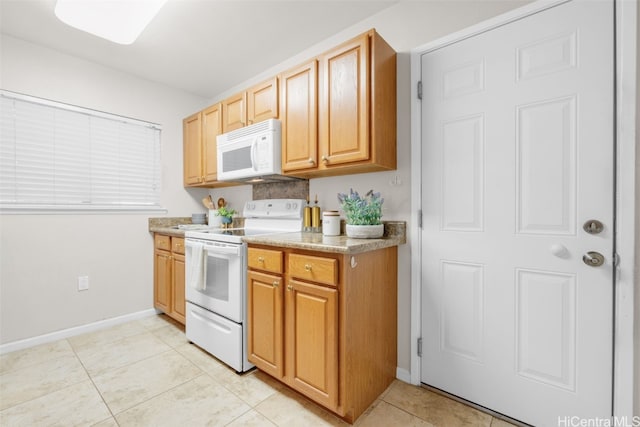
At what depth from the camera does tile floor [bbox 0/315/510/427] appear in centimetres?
149

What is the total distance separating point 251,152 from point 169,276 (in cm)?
152

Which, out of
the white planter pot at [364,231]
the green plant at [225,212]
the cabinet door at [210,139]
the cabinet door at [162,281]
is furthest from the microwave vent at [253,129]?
the cabinet door at [162,281]

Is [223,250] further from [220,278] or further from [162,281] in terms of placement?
[162,281]

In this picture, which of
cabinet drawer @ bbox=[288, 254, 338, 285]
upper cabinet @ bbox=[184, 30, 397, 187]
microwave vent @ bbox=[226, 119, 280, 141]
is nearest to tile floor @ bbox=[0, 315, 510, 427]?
cabinet drawer @ bbox=[288, 254, 338, 285]

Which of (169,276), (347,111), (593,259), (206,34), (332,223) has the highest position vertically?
(206,34)

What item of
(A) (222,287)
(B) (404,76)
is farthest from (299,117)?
(A) (222,287)

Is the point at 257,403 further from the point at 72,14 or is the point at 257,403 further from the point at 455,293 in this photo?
the point at 72,14

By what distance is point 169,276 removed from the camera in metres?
2.75

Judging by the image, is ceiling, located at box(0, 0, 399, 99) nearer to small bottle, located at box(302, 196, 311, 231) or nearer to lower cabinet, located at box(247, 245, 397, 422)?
small bottle, located at box(302, 196, 311, 231)

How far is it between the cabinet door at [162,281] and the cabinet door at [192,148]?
0.87m

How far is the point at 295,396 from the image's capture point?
168 cm

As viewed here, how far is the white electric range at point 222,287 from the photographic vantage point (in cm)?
188

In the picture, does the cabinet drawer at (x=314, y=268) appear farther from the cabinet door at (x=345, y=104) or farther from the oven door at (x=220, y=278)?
the cabinet door at (x=345, y=104)

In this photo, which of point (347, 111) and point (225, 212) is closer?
point (347, 111)
